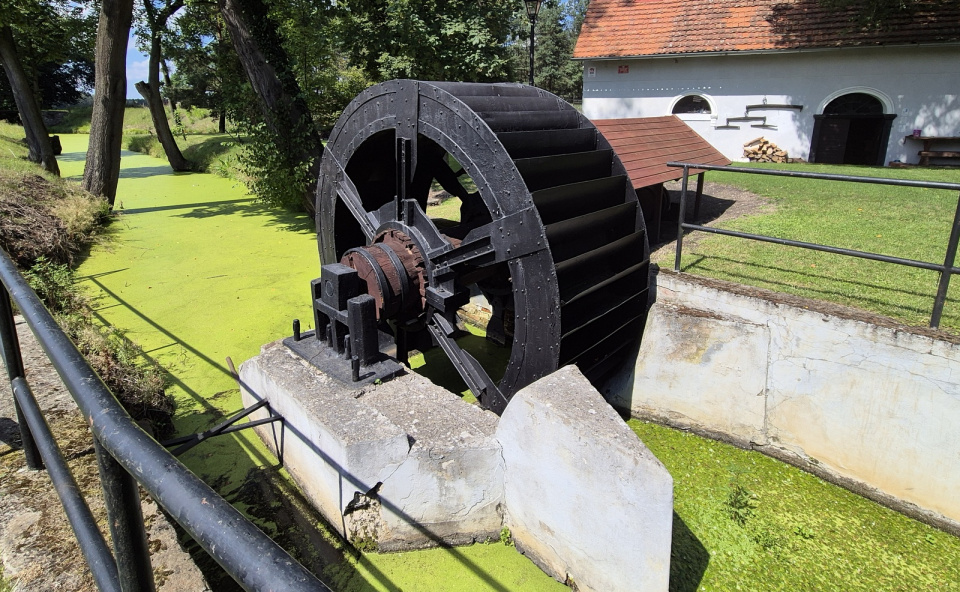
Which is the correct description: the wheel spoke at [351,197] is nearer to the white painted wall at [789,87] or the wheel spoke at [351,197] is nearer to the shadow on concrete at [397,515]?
the shadow on concrete at [397,515]

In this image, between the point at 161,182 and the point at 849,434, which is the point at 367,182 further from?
the point at 161,182

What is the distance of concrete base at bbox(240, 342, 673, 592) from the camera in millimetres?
2338

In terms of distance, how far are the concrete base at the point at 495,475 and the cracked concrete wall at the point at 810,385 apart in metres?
1.31

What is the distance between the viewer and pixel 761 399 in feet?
11.9

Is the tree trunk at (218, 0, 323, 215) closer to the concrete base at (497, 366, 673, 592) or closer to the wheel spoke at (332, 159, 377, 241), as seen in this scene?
the wheel spoke at (332, 159, 377, 241)

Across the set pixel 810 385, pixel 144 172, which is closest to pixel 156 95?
pixel 144 172

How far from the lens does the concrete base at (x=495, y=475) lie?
234cm

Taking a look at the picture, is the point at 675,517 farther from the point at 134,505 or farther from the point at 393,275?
the point at 134,505

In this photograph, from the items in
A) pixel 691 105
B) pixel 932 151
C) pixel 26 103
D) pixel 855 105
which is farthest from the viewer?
pixel 691 105

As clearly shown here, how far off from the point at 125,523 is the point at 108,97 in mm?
10326

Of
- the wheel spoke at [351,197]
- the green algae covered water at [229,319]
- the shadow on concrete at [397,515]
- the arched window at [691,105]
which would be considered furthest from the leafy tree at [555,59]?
the shadow on concrete at [397,515]

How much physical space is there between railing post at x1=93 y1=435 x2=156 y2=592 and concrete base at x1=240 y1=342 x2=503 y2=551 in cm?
189

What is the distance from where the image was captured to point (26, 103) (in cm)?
1044

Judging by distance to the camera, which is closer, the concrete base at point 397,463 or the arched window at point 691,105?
the concrete base at point 397,463
